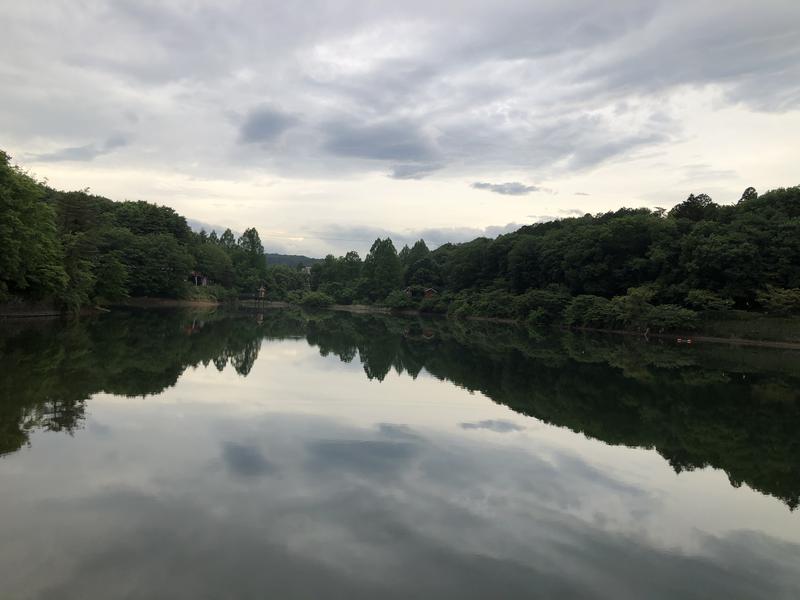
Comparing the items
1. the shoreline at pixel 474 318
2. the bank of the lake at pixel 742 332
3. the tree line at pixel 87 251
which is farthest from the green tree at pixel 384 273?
the bank of the lake at pixel 742 332

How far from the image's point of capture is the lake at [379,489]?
4.65 metres

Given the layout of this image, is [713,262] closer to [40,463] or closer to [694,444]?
[694,444]

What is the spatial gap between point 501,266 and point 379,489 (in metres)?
65.9

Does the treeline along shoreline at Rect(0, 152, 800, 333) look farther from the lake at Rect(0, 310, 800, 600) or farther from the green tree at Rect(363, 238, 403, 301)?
the lake at Rect(0, 310, 800, 600)

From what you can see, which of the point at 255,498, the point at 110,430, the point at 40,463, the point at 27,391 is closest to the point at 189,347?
the point at 27,391

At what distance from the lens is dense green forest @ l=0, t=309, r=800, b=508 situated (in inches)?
376

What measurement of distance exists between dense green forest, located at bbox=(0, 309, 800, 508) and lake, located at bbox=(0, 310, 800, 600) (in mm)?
117

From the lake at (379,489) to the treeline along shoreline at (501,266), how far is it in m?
18.7

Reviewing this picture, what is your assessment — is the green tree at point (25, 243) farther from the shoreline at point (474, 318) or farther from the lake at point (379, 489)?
the lake at point (379, 489)

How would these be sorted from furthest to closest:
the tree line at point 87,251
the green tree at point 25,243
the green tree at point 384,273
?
the green tree at point 384,273 < the tree line at point 87,251 < the green tree at point 25,243

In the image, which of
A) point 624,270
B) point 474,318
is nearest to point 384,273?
point 474,318

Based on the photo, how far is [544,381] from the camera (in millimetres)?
17266

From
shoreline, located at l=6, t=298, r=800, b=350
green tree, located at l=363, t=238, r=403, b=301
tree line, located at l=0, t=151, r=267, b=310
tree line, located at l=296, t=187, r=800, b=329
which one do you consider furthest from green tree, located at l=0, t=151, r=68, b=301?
green tree, located at l=363, t=238, r=403, b=301

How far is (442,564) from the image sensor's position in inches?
193
